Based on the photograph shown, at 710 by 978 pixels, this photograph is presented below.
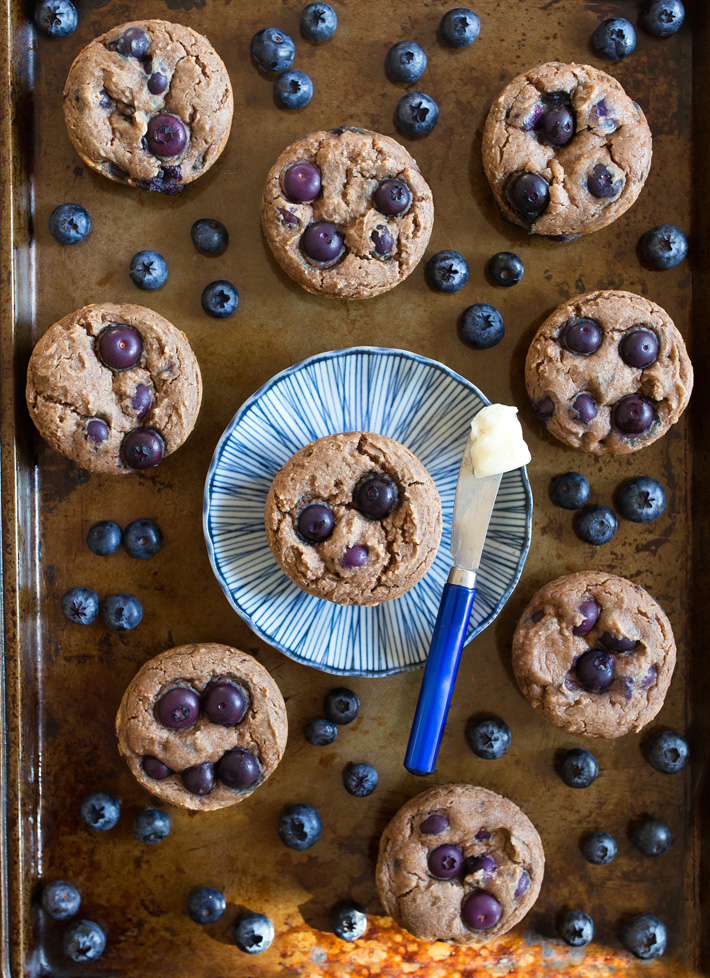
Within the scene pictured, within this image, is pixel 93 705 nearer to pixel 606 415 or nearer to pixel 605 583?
pixel 605 583

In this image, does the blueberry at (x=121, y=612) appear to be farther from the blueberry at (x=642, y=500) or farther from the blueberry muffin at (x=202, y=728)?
the blueberry at (x=642, y=500)

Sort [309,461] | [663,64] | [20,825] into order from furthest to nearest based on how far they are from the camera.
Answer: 1. [663,64]
2. [20,825]
3. [309,461]

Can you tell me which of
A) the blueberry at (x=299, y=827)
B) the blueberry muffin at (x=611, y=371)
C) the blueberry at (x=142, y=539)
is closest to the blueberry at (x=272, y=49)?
the blueberry muffin at (x=611, y=371)

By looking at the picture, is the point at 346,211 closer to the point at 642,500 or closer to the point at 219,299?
the point at 219,299

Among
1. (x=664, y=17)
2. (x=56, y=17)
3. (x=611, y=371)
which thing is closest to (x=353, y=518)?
(x=611, y=371)

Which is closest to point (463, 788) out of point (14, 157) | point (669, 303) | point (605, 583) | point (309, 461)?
point (605, 583)

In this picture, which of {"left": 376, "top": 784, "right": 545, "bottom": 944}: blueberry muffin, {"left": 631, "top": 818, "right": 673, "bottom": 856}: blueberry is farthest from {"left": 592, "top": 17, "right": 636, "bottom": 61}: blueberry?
{"left": 631, "top": 818, "right": 673, "bottom": 856}: blueberry

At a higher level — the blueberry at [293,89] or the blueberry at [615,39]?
the blueberry at [615,39]
